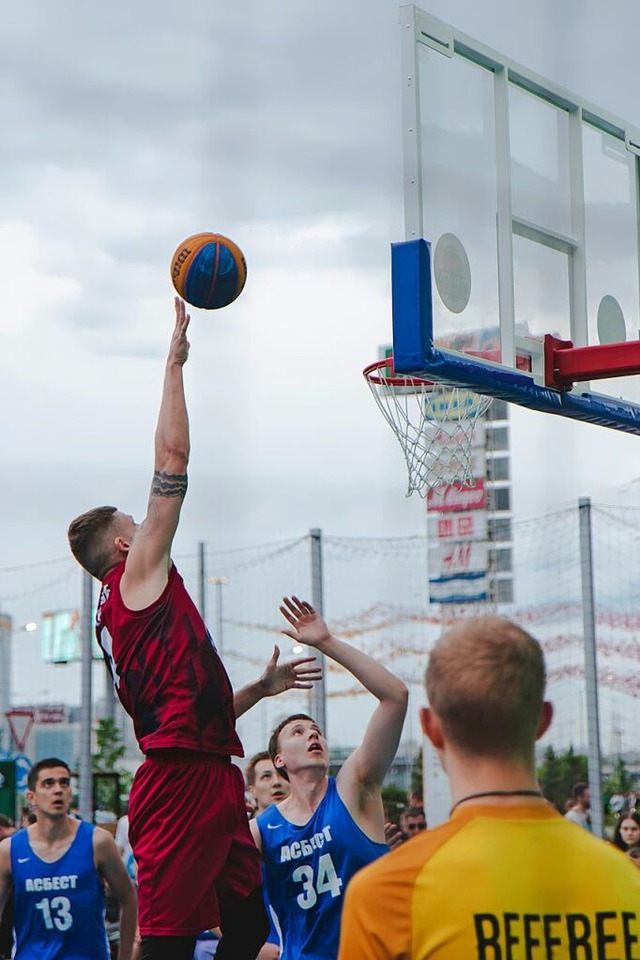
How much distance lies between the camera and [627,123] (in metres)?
7.54

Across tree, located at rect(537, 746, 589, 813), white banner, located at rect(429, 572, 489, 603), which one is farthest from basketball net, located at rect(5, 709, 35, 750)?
tree, located at rect(537, 746, 589, 813)

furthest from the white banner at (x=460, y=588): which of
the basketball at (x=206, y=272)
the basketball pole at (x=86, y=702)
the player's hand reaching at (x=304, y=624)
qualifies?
the player's hand reaching at (x=304, y=624)

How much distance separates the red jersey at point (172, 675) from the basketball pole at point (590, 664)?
31.1ft

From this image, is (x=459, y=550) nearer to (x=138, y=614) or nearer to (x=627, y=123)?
(x=627, y=123)

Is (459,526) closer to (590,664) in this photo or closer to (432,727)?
(590,664)

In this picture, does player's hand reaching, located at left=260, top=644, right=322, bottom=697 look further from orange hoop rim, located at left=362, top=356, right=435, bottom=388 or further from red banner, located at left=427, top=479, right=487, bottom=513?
red banner, located at left=427, top=479, right=487, bottom=513

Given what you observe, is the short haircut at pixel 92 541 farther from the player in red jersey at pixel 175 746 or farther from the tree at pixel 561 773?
the tree at pixel 561 773

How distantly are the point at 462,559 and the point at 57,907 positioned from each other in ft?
40.1

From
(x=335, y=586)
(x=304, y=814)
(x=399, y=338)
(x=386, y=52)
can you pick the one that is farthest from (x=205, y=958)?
(x=335, y=586)

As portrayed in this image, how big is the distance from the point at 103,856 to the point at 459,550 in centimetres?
1200

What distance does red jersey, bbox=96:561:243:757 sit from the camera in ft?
16.8

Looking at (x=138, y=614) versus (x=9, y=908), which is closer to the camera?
(x=138, y=614)

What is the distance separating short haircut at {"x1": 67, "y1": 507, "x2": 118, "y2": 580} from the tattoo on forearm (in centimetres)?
35

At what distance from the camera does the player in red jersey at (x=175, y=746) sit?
5.11 metres
